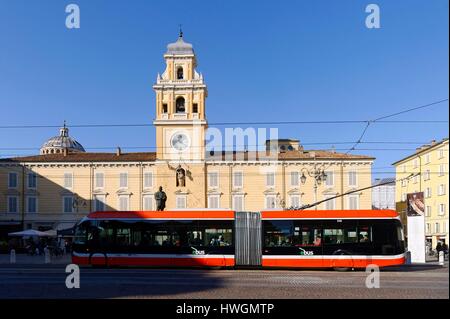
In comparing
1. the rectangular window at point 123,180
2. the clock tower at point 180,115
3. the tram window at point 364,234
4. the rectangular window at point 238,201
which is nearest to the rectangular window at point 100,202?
the rectangular window at point 123,180

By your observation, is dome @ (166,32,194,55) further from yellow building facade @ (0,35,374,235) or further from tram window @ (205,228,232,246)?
tram window @ (205,228,232,246)

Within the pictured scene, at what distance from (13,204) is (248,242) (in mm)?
37510

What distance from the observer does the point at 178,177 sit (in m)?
52.9

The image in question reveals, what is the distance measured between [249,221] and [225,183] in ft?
95.1

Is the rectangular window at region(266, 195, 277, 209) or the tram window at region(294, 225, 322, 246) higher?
the rectangular window at region(266, 195, 277, 209)

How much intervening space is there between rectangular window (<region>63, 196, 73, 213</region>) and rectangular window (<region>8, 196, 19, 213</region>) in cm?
488

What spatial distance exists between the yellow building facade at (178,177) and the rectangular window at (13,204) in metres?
0.02

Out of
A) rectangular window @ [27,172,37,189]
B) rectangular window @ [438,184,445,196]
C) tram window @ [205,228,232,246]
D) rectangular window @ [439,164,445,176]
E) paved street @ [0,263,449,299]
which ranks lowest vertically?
paved street @ [0,263,449,299]

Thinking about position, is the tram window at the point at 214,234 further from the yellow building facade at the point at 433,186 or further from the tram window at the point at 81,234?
the yellow building facade at the point at 433,186

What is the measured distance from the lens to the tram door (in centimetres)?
2428

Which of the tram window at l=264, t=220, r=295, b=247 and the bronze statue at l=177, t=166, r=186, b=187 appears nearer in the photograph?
the tram window at l=264, t=220, r=295, b=247

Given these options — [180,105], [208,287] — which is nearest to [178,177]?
[180,105]

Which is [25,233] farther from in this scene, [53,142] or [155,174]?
[53,142]

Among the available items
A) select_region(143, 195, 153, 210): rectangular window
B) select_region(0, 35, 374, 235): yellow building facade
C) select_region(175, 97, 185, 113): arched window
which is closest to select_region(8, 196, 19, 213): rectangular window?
select_region(0, 35, 374, 235): yellow building facade
